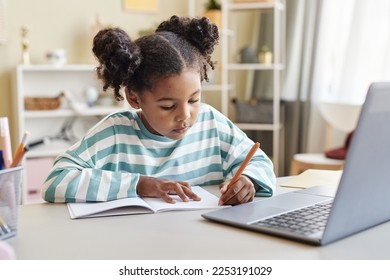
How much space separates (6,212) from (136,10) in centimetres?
332

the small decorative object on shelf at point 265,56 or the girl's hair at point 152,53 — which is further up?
the girl's hair at point 152,53

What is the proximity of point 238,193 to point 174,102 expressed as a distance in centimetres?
26

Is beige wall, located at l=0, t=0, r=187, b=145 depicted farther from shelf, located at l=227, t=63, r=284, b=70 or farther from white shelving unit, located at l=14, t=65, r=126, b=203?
shelf, located at l=227, t=63, r=284, b=70

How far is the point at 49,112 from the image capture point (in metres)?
3.47

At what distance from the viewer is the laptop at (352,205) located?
28.7 inches

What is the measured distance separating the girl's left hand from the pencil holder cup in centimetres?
39

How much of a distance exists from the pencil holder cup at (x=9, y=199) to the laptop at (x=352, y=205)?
0.30 m

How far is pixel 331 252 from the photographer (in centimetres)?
75

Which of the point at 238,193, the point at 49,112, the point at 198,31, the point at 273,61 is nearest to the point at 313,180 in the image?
the point at 238,193

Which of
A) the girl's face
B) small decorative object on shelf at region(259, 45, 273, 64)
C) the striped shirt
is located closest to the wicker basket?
small decorative object on shelf at region(259, 45, 273, 64)

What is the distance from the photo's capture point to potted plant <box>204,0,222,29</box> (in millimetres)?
3889

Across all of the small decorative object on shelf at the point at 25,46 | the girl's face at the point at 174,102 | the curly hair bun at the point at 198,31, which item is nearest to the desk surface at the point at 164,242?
the girl's face at the point at 174,102

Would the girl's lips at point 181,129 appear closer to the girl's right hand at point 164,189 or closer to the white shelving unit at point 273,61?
the girl's right hand at point 164,189

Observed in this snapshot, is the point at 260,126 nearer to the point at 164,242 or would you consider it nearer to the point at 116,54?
the point at 116,54
